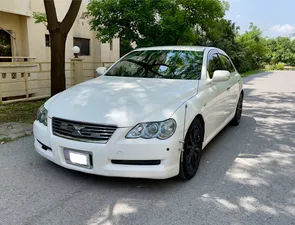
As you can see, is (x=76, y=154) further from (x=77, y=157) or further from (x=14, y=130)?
Result: (x=14, y=130)

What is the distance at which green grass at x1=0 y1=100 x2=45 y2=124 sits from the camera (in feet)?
20.4

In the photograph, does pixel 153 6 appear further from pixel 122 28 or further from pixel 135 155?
pixel 135 155

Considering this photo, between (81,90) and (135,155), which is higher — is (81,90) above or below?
above

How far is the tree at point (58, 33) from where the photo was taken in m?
6.48

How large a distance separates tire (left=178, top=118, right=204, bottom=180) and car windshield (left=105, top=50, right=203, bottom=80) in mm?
837

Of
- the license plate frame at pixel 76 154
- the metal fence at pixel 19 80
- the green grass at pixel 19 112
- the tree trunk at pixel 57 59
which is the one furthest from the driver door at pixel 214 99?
the metal fence at pixel 19 80

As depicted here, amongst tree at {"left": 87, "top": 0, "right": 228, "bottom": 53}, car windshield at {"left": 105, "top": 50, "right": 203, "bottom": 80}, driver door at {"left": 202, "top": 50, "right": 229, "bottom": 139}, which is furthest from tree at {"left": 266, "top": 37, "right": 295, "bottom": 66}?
car windshield at {"left": 105, "top": 50, "right": 203, "bottom": 80}

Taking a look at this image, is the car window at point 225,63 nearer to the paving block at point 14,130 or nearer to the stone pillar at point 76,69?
the paving block at point 14,130

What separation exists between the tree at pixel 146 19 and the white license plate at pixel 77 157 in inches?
251

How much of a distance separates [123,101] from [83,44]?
11340 millimetres

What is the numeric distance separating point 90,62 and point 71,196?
1088 cm

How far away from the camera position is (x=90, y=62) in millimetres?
13227

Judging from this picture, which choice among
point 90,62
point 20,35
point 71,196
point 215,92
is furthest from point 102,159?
point 90,62

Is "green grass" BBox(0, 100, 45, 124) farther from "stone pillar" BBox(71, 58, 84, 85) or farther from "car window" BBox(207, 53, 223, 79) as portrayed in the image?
"car window" BBox(207, 53, 223, 79)
